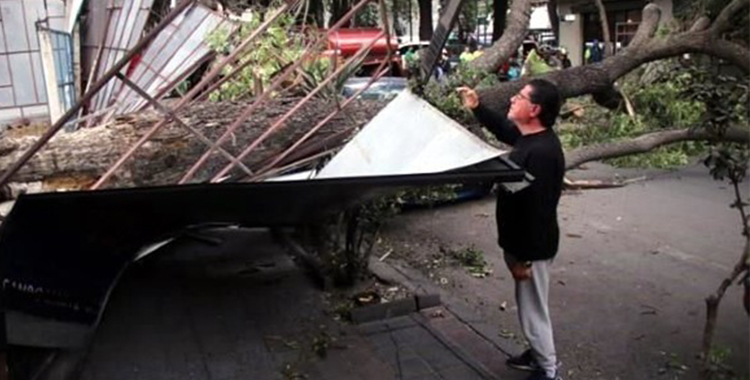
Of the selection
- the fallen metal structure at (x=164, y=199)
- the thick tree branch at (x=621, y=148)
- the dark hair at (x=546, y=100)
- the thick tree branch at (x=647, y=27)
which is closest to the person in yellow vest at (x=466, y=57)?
the thick tree branch at (x=621, y=148)

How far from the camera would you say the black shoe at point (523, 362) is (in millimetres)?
3887

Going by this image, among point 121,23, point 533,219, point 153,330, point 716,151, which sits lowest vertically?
point 153,330

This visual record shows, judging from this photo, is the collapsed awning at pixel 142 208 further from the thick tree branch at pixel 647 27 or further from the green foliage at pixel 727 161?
the thick tree branch at pixel 647 27

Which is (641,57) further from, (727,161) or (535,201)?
(535,201)

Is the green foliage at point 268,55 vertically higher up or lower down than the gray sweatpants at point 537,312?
higher up

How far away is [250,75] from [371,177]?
331cm

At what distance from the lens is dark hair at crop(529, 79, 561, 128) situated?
3393mm

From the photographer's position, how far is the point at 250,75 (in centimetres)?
595

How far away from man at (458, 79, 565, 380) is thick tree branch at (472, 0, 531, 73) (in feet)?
16.9

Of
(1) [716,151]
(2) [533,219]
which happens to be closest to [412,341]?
(2) [533,219]

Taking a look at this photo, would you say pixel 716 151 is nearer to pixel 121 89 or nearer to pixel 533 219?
pixel 533 219

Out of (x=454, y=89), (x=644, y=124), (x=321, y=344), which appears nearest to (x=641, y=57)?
(x=454, y=89)

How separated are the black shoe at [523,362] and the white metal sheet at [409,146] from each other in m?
1.32

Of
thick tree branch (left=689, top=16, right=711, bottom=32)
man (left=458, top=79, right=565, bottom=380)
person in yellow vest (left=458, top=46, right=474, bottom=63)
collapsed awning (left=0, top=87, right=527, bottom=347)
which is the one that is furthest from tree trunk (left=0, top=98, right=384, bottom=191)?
person in yellow vest (left=458, top=46, right=474, bottom=63)
